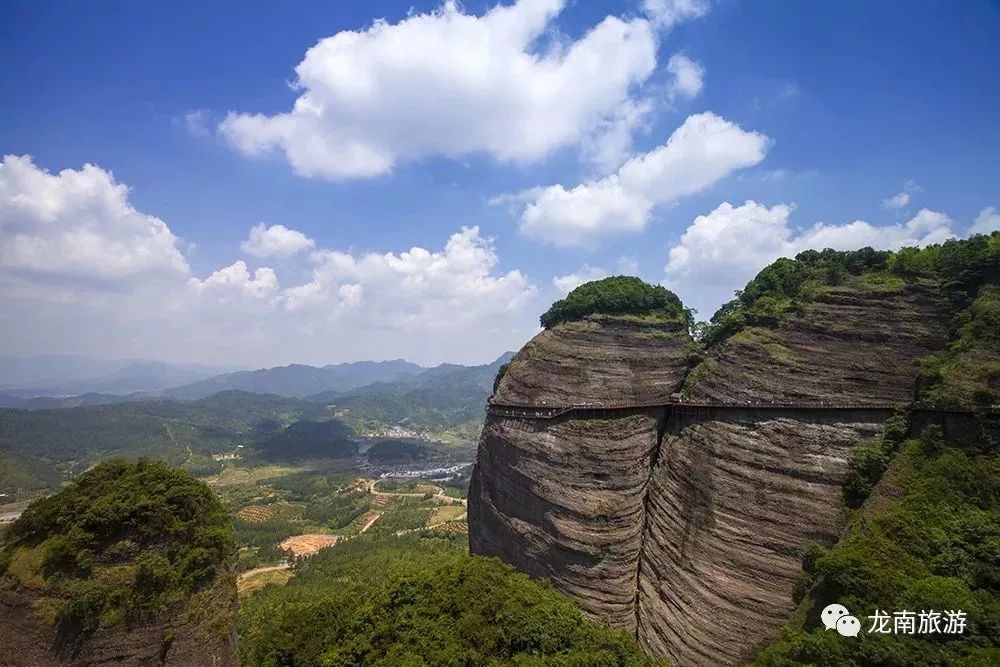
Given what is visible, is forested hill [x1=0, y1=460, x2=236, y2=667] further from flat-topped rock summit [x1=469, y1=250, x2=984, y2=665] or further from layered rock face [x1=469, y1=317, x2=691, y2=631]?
flat-topped rock summit [x1=469, y1=250, x2=984, y2=665]

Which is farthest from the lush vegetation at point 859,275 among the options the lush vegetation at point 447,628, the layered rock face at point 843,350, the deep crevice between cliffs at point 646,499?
the lush vegetation at point 447,628

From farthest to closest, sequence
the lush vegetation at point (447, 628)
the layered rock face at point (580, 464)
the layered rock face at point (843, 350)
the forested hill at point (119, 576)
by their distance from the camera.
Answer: the layered rock face at point (580, 464)
the layered rock face at point (843, 350)
the lush vegetation at point (447, 628)
the forested hill at point (119, 576)

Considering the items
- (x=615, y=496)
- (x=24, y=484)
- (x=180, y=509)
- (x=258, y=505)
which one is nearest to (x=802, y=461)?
(x=615, y=496)

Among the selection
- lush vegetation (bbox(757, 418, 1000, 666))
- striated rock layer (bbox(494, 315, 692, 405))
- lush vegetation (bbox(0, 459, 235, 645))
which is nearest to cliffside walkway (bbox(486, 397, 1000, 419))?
striated rock layer (bbox(494, 315, 692, 405))

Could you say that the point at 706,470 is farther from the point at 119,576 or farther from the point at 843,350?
the point at 119,576

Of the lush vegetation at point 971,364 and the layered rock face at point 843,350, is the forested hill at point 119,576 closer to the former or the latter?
the layered rock face at point 843,350

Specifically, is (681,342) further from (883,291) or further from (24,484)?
(24,484)
